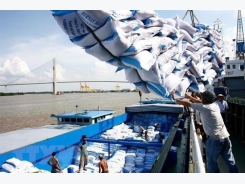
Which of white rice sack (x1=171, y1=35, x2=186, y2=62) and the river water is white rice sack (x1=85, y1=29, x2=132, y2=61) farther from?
the river water

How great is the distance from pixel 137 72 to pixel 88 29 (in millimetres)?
723

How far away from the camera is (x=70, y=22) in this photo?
206cm

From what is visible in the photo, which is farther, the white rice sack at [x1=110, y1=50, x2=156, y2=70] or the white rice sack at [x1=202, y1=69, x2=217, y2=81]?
the white rice sack at [x1=202, y1=69, x2=217, y2=81]

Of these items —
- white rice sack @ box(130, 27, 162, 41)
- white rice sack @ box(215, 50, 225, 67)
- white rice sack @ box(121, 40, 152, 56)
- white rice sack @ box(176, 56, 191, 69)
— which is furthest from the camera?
white rice sack @ box(215, 50, 225, 67)

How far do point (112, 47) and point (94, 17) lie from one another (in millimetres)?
285

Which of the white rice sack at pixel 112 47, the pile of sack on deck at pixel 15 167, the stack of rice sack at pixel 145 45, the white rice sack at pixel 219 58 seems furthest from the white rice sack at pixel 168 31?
the pile of sack on deck at pixel 15 167

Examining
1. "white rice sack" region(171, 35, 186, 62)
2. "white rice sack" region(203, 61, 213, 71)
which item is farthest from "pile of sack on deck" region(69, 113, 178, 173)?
"white rice sack" region(171, 35, 186, 62)

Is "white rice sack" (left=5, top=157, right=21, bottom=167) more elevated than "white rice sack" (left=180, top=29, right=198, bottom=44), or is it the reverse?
"white rice sack" (left=180, top=29, right=198, bottom=44)

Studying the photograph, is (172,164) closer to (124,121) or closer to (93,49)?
(93,49)

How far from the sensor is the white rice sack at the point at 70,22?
6.65ft

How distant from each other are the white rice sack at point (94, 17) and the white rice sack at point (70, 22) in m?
0.05

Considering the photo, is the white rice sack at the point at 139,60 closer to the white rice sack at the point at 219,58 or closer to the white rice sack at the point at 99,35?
the white rice sack at the point at 99,35

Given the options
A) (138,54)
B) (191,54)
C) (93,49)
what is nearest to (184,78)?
(191,54)

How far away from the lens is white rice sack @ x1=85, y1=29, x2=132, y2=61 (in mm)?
2055
